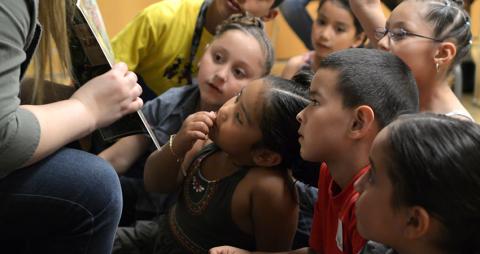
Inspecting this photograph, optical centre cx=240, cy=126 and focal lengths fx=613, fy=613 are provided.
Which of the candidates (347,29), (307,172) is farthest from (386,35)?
(347,29)

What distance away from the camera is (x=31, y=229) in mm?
1033

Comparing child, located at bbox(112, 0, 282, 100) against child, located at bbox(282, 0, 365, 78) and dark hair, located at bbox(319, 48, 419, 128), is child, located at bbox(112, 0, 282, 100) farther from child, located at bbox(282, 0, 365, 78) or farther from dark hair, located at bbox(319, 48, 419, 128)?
dark hair, located at bbox(319, 48, 419, 128)

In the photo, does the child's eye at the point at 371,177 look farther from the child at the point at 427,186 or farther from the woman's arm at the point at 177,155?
the woman's arm at the point at 177,155

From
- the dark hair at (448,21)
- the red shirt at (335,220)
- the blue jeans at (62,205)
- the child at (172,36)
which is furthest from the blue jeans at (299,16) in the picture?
the blue jeans at (62,205)

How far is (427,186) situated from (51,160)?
1.93 feet

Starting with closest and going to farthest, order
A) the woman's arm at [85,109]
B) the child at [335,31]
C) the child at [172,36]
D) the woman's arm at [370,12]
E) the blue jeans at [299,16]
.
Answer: the woman's arm at [85,109], the woman's arm at [370,12], the child at [172,36], the child at [335,31], the blue jeans at [299,16]

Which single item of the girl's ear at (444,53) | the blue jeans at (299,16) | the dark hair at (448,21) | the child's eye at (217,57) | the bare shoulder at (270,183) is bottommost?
the blue jeans at (299,16)

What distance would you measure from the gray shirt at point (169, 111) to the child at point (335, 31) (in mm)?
487

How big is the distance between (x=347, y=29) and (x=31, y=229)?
1.24 meters

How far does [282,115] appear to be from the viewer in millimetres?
1214

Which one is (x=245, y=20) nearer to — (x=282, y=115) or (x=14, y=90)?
(x=282, y=115)

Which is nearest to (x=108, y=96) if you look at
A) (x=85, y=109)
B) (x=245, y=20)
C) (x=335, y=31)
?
(x=85, y=109)

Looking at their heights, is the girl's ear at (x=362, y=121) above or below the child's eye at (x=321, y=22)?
above

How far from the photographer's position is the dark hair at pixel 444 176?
78 cm
